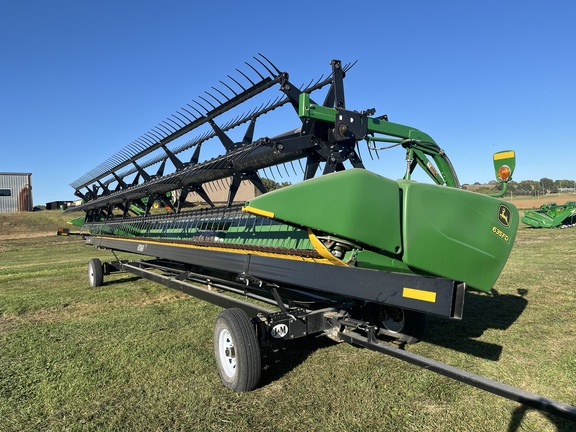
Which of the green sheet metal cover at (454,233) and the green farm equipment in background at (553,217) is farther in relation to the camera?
the green farm equipment in background at (553,217)

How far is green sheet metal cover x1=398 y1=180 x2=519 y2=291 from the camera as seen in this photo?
8.59ft

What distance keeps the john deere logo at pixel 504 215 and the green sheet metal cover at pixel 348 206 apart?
3.00ft

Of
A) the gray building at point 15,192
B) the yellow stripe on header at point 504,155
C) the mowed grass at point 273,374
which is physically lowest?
the mowed grass at point 273,374

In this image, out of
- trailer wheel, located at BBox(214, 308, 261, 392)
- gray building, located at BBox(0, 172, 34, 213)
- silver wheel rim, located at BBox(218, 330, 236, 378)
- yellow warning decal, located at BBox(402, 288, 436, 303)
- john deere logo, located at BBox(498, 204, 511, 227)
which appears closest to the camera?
yellow warning decal, located at BBox(402, 288, 436, 303)

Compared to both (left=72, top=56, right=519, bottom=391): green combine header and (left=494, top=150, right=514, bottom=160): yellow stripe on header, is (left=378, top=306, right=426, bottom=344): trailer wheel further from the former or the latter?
(left=494, top=150, right=514, bottom=160): yellow stripe on header

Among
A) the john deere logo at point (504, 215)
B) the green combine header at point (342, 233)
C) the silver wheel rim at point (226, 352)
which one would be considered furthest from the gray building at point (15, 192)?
the john deere logo at point (504, 215)

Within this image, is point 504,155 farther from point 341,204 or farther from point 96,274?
point 96,274

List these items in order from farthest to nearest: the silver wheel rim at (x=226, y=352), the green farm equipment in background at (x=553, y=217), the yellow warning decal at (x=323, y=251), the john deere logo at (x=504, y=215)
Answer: the green farm equipment in background at (x=553, y=217)
the silver wheel rim at (x=226, y=352)
the john deere logo at (x=504, y=215)
the yellow warning decal at (x=323, y=251)

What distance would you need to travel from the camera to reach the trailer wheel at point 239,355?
3156 millimetres

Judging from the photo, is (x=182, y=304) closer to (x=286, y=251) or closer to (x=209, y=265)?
(x=209, y=265)

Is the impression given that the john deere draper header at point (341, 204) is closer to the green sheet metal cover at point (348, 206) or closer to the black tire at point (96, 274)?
the green sheet metal cover at point (348, 206)

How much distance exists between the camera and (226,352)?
11.4 feet

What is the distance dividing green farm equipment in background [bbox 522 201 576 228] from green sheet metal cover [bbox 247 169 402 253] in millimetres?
21177

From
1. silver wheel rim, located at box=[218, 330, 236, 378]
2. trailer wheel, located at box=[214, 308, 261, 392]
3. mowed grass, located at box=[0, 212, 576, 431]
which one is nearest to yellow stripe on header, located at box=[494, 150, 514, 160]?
mowed grass, located at box=[0, 212, 576, 431]
